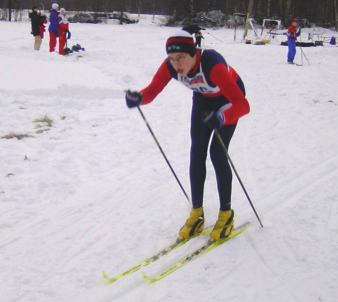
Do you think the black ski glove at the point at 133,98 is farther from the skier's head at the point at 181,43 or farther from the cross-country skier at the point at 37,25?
the cross-country skier at the point at 37,25

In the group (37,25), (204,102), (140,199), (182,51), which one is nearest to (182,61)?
(182,51)

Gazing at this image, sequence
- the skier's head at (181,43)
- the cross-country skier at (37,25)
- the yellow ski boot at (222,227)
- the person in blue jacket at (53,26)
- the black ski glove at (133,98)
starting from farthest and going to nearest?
the cross-country skier at (37,25) < the person in blue jacket at (53,26) < the yellow ski boot at (222,227) < the black ski glove at (133,98) < the skier's head at (181,43)

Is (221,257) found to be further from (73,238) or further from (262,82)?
(262,82)

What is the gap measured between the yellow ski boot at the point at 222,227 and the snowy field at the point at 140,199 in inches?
4.7

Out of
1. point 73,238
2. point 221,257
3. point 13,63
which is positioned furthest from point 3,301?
point 13,63

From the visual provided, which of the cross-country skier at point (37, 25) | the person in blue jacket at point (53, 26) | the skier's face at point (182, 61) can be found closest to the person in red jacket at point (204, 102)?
the skier's face at point (182, 61)

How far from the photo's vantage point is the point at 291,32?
17.5 metres

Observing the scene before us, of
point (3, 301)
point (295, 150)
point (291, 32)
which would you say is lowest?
point (3, 301)

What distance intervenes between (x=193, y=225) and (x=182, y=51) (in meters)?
1.67

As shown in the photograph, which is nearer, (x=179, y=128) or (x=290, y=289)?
(x=290, y=289)

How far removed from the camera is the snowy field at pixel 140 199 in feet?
10.7

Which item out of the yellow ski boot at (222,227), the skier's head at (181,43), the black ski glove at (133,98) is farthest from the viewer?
the yellow ski boot at (222,227)

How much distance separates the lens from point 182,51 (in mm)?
3199

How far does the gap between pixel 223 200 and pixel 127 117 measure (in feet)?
15.5
